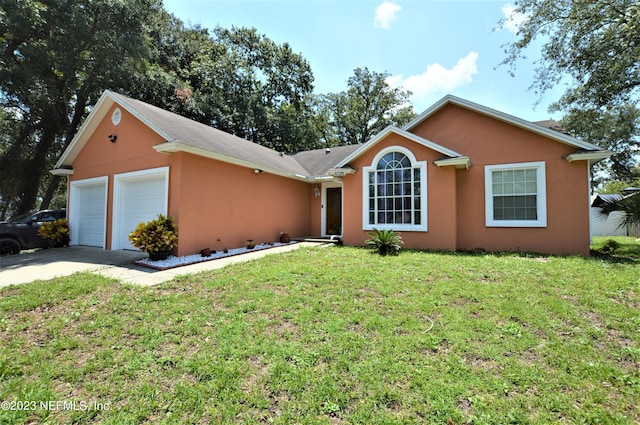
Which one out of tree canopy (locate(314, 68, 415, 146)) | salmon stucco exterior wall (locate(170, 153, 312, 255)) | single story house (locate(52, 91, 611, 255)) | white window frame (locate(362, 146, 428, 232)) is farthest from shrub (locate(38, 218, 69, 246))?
tree canopy (locate(314, 68, 415, 146))

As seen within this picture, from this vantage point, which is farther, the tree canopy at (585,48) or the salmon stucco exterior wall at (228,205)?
the tree canopy at (585,48)

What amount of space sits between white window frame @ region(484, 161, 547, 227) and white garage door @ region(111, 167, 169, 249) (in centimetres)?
1019

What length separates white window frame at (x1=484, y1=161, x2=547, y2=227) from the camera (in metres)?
8.52

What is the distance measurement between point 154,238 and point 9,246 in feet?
23.0

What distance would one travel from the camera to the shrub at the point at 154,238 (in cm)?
766

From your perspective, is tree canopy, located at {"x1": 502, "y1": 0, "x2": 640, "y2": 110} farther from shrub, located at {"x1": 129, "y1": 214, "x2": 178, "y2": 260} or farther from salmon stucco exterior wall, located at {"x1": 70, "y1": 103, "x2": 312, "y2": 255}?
shrub, located at {"x1": 129, "y1": 214, "x2": 178, "y2": 260}

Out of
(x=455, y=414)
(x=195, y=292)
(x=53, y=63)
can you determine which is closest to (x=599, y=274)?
(x=455, y=414)

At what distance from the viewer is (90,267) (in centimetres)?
741

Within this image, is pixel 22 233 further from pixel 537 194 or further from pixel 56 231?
pixel 537 194

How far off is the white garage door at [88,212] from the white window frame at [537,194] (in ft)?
44.5

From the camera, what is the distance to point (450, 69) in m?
14.0

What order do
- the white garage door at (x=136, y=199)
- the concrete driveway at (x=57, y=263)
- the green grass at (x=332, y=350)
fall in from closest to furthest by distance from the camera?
the green grass at (x=332, y=350) → the concrete driveway at (x=57, y=263) → the white garage door at (x=136, y=199)

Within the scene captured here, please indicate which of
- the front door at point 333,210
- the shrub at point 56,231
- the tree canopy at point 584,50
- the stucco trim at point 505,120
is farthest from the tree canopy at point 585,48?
the shrub at point 56,231

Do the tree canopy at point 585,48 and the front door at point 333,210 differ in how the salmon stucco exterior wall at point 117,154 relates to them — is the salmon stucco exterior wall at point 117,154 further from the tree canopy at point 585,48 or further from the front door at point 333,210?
the tree canopy at point 585,48
